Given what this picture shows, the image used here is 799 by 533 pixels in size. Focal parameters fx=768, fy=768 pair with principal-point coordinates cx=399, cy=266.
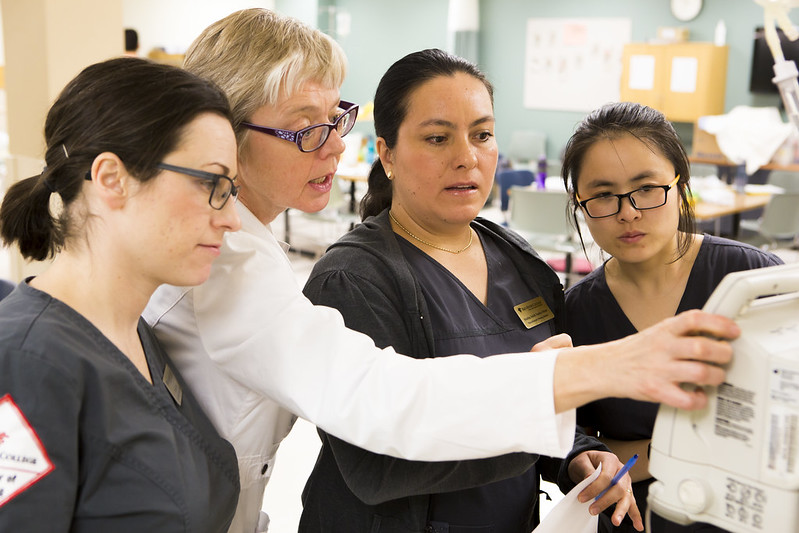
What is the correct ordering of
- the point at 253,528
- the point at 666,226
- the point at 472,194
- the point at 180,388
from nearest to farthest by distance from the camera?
the point at 180,388, the point at 253,528, the point at 472,194, the point at 666,226

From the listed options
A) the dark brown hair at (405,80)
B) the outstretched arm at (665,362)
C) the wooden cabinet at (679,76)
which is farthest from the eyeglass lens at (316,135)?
the wooden cabinet at (679,76)

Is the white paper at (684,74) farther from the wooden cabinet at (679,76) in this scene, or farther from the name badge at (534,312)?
the name badge at (534,312)

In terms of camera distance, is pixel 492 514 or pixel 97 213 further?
pixel 492 514

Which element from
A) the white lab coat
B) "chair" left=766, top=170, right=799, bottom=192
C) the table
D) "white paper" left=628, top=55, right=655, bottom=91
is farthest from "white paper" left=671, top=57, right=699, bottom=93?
the white lab coat

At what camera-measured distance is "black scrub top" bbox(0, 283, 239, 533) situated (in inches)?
38.5

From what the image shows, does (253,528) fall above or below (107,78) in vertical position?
below

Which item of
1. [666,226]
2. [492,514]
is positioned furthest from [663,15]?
[492,514]

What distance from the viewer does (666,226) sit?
6.02 ft

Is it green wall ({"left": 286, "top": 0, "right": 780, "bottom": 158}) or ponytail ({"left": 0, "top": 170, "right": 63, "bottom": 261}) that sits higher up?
green wall ({"left": 286, "top": 0, "right": 780, "bottom": 158})

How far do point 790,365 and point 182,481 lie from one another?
0.84m

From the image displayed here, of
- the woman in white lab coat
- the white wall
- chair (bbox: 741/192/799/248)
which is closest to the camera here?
the woman in white lab coat

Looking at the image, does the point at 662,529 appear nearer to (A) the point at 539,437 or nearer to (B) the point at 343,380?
(A) the point at 539,437

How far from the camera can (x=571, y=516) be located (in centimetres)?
146

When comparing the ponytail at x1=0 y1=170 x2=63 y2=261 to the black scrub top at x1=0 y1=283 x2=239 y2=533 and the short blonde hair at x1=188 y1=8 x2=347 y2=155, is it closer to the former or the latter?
the black scrub top at x1=0 y1=283 x2=239 y2=533
